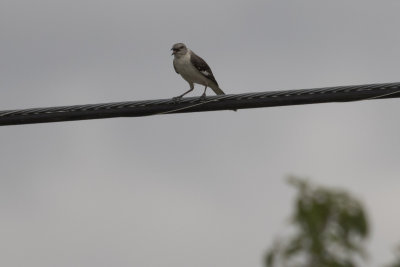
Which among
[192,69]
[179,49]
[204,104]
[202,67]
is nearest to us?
[204,104]

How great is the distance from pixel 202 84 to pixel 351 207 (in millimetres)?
13965

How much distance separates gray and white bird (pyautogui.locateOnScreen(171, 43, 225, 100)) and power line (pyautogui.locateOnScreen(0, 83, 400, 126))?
6417 millimetres

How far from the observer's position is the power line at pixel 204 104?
8.80 m

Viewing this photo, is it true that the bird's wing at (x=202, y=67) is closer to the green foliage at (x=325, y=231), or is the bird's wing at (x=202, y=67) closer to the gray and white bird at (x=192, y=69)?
the gray and white bird at (x=192, y=69)

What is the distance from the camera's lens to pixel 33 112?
9.47 metres

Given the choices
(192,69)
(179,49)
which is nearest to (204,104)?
(192,69)

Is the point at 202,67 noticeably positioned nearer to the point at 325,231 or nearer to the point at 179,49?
the point at 179,49

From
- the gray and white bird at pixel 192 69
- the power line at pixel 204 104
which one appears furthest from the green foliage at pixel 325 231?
the gray and white bird at pixel 192 69

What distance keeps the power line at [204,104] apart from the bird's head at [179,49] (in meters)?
6.77

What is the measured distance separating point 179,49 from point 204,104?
721 cm

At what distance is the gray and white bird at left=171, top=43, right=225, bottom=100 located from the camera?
16.4 meters

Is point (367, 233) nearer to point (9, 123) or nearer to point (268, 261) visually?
point (268, 261)

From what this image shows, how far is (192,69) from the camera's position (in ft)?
53.9

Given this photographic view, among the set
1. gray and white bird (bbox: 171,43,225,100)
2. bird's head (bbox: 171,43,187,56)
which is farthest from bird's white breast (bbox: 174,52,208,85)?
bird's head (bbox: 171,43,187,56)
